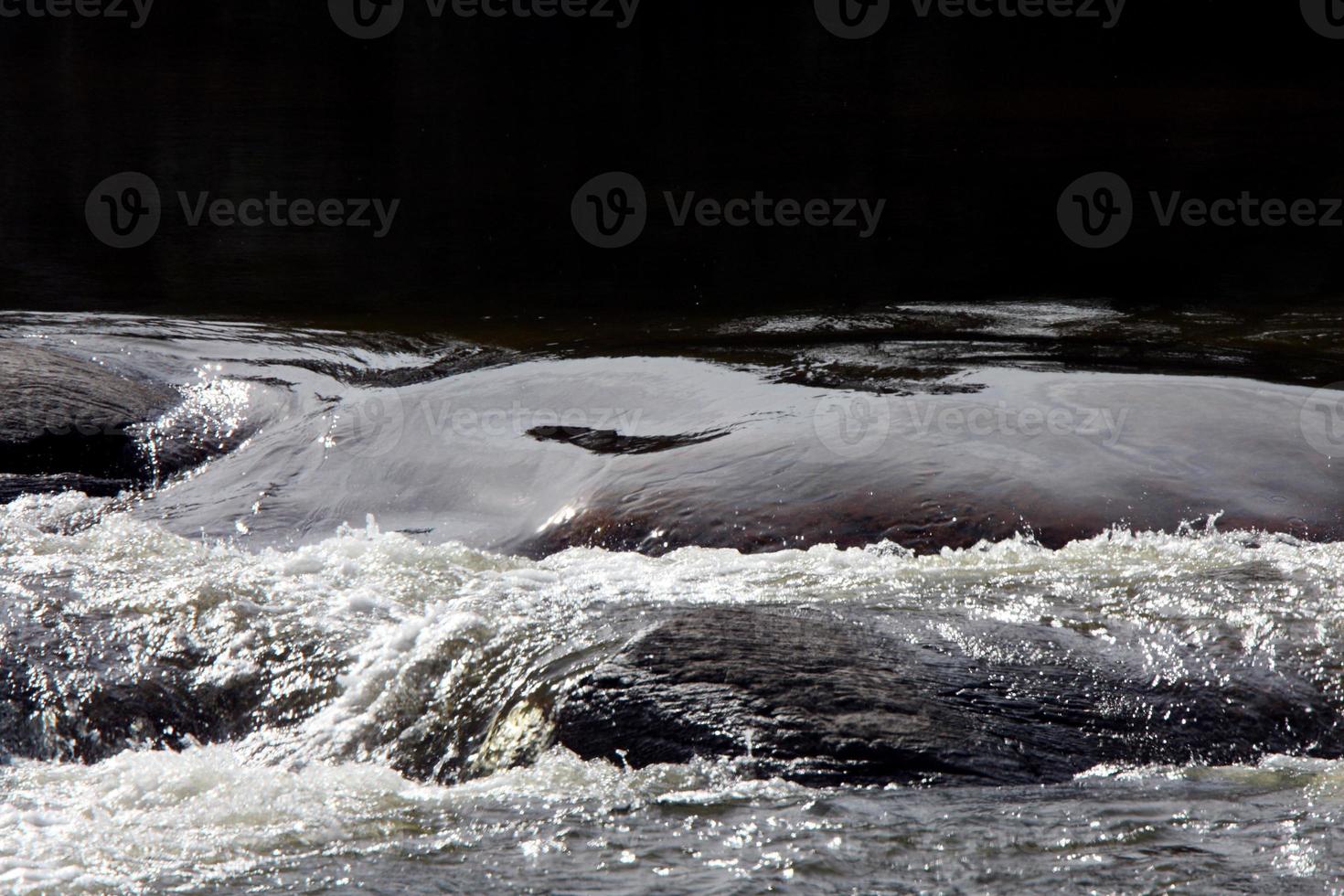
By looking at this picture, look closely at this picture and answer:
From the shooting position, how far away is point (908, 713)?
3.41 meters

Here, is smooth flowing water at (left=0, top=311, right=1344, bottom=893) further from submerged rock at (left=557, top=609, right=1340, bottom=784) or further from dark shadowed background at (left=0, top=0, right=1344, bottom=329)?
dark shadowed background at (left=0, top=0, right=1344, bottom=329)

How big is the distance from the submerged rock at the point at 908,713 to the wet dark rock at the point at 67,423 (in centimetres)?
378

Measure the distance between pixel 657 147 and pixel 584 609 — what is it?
53.9ft

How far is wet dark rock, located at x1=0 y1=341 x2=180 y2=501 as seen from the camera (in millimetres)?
6496

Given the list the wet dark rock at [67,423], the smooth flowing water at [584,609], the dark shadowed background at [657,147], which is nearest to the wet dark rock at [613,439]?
the smooth flowing water at [584,609]

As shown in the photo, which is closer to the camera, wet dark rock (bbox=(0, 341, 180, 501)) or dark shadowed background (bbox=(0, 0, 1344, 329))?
wet dark rock (bbox=(0, 341, 180, 501))

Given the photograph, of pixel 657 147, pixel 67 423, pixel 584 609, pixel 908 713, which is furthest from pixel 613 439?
pixel 657 147

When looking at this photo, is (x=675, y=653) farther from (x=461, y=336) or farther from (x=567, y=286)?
(x=567, y=286)

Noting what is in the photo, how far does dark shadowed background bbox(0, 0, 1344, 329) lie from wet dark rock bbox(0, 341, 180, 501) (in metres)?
3.07

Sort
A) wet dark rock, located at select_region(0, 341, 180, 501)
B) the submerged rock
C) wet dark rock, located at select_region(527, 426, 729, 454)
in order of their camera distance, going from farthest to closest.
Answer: wet dark rock, located at select_region(0, 341, 180, 501) → wet dark rock, located at select_region(527, 426, 729, 454) → the submerged rock

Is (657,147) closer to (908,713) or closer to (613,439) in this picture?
(613,439)

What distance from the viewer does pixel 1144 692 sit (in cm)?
355

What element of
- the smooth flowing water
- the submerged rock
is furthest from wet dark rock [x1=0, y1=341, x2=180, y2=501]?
the submerged rock

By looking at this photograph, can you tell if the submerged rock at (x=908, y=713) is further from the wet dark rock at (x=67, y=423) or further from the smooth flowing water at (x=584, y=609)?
the wet dark rock at (x=67, y=423)
